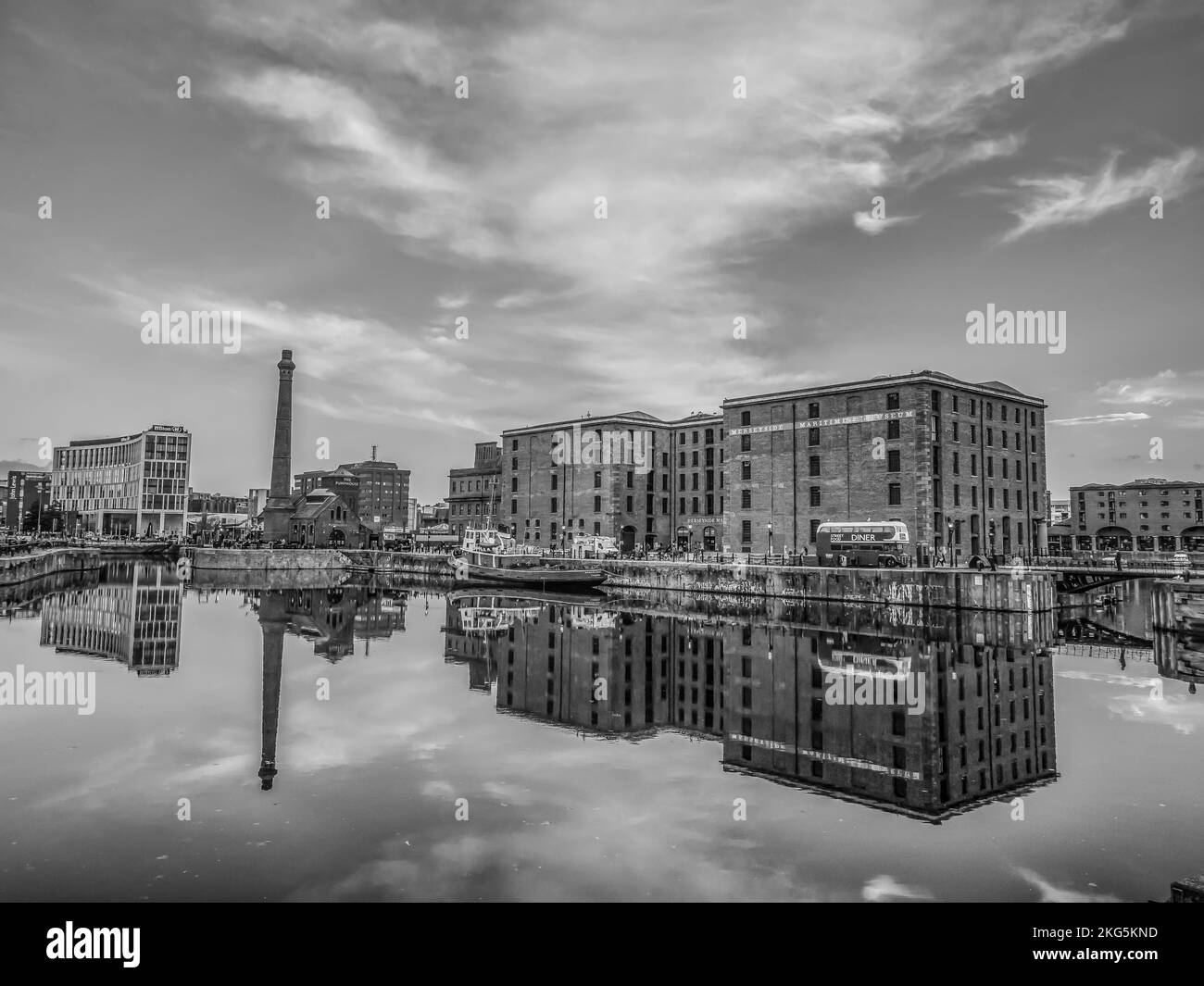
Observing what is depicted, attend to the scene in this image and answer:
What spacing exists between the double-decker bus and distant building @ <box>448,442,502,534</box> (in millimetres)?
50878

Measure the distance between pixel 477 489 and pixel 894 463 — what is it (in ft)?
192

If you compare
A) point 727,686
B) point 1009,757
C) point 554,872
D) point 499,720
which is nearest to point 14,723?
point 499,720

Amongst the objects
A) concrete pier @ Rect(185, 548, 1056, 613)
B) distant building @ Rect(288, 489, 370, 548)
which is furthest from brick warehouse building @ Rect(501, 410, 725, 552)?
distant building @ Rect(288, 489, 370, 548)

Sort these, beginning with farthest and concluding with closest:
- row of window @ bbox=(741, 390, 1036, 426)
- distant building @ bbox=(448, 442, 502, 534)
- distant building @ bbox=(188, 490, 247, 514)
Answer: distant building @ bbox=(188, 490, 247, 514), distant building @ bbox=(448, 442, 502, 534), row of window @ bbox=(741, 390, 1036, 426)

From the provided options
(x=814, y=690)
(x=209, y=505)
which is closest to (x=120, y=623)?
(x=814, y=690)

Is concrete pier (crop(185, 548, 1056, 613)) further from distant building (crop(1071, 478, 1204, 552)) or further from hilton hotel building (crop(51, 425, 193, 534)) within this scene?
hilton hotel building (crop(51, 425, 193, 534))

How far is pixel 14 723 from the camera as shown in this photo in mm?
15656

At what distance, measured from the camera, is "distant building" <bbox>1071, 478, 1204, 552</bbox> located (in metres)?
97.7

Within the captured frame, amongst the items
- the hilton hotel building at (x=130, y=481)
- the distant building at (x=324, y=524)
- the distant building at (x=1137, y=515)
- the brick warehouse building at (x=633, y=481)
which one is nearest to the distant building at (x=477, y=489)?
the distant building at (x=324, y=524)

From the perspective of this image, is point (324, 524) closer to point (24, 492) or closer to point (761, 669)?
point (761, 669)

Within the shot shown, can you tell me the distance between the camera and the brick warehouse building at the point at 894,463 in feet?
161

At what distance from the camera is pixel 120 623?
34.2 m
